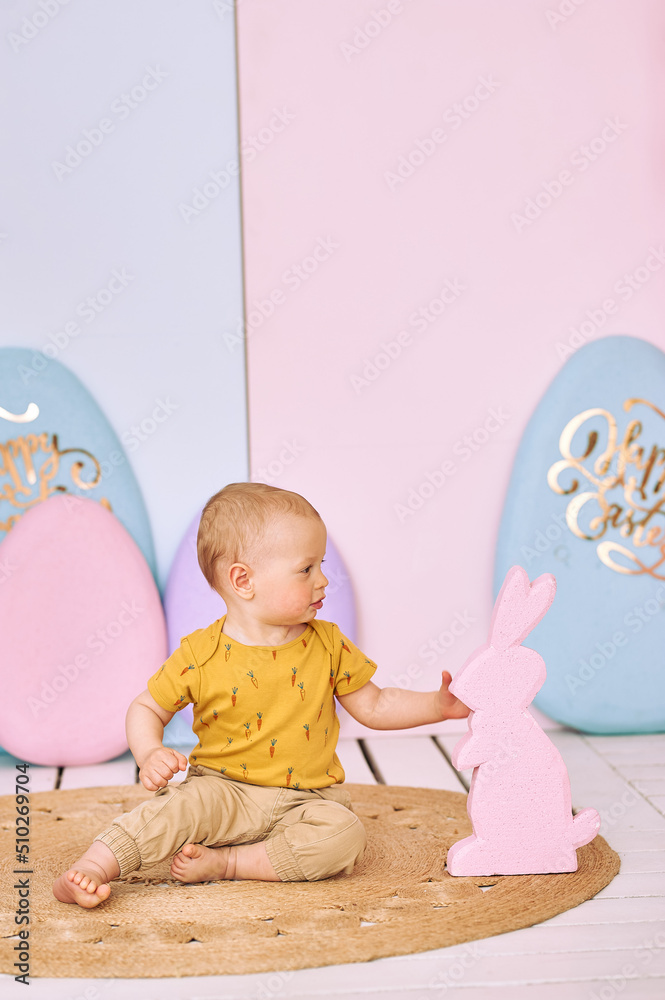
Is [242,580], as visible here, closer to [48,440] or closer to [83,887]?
[83,887]

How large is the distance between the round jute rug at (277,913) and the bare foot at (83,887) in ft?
0.04

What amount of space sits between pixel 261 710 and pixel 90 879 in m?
0.28

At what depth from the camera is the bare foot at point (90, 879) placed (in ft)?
3.80

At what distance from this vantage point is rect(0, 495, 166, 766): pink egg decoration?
1.83m

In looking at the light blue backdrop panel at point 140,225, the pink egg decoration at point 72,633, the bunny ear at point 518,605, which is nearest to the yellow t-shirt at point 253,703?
the bunny ear at point 518,605

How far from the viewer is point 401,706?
4.46ft

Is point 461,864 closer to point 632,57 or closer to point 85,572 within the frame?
point 85,572

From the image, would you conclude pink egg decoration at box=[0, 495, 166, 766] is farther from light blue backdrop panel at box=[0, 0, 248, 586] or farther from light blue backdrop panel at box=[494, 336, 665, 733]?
light blue backdrop panel at box=[494, 336, 665, 733]

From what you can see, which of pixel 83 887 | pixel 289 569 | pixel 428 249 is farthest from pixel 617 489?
pixel 83 887

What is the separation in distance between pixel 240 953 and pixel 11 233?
138cm

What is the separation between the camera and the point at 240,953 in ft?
3.44

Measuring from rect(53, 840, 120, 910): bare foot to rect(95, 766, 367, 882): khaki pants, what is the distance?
11 millimetres

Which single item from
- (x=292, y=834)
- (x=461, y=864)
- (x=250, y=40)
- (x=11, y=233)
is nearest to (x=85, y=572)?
(x=11, y=233)

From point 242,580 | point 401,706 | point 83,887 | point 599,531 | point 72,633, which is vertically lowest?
point 83,887
